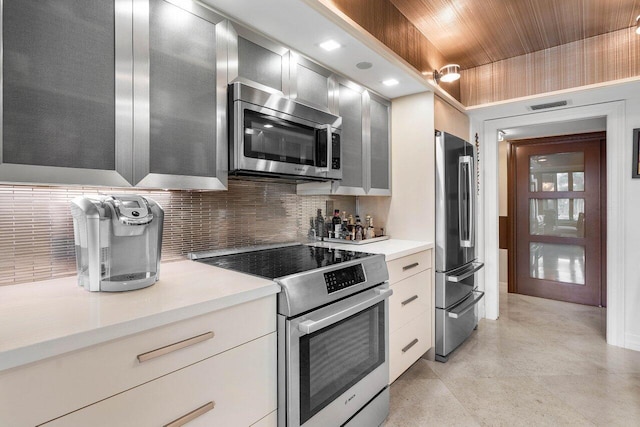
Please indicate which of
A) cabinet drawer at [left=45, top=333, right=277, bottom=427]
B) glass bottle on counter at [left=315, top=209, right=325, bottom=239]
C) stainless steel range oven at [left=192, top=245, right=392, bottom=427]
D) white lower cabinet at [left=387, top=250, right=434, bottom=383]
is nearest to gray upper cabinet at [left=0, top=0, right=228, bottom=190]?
stainless steel range oven at [left=192, top=245, right=392, bottom=427]

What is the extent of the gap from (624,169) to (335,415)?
3.11 m

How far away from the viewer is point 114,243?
3.97 feet

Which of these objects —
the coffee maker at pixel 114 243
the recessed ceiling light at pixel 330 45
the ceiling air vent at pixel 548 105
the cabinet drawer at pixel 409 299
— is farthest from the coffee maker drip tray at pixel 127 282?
the ceiling air vent at pixel 548 105

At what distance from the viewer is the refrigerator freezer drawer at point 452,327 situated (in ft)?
8.46

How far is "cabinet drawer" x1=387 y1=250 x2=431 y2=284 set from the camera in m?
2.09

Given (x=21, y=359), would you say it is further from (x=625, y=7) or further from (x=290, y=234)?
(x=625, y=7)

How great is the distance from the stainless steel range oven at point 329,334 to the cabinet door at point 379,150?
81cm

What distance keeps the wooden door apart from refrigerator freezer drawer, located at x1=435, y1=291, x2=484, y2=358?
2.03 meters

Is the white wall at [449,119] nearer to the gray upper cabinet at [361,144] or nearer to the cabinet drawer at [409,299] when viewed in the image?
the gray upper cabinet at [361,144]

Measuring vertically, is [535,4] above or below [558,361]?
above

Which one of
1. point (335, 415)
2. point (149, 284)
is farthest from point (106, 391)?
point (335, 415)

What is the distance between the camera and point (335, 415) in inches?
60.5

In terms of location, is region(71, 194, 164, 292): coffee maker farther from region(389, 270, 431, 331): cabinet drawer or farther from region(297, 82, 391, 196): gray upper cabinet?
region(389, 270, 431, 331): cabinet drawer

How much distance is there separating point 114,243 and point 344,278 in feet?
3.25
